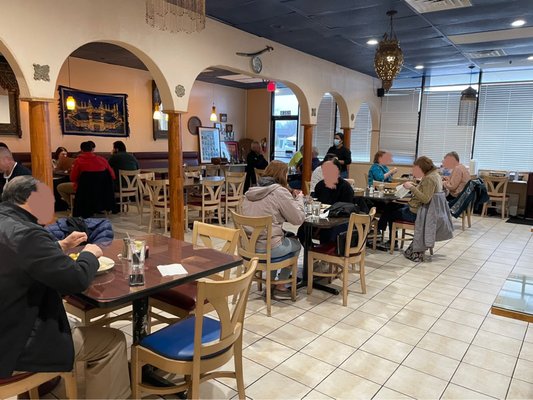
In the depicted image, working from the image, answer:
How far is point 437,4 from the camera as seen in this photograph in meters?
4.60

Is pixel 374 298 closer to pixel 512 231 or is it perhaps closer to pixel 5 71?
pixel 512 231

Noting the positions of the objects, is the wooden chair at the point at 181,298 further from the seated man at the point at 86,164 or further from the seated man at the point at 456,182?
the seated man at the point at 456,182

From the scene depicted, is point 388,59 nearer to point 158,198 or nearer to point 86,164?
point 158,198

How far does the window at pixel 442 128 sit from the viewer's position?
9.21m

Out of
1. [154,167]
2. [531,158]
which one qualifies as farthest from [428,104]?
[154,167]

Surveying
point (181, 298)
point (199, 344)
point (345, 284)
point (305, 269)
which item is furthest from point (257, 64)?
point (199, 344)

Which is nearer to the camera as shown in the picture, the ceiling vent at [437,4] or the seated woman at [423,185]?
the ceiling vent at [437,4]

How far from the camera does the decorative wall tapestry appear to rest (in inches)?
310

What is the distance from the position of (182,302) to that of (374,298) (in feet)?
6.83

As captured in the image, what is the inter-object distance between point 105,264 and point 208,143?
8970mm

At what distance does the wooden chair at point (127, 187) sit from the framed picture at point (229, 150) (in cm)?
409

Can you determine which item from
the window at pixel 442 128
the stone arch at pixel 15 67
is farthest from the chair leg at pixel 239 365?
the window at pixel 442 128

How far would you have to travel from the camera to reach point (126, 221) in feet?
22.6

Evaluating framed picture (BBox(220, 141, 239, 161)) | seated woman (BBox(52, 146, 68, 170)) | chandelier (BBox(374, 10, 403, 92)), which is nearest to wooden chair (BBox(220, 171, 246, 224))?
chandelier (BBox(374, 10, 403, 92))
